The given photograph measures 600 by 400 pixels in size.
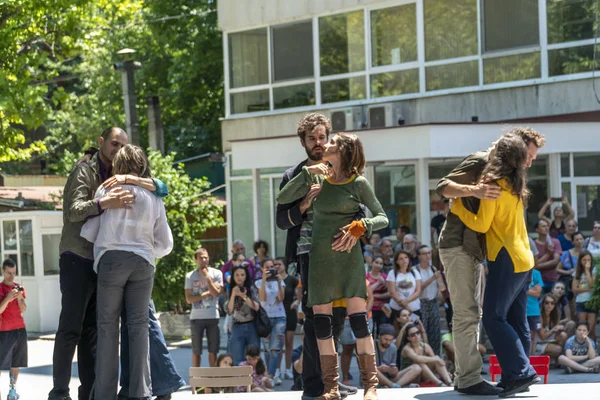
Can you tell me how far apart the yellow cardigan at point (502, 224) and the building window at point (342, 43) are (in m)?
16.5

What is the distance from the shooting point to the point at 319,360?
7492mm

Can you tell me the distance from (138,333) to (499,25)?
16.0 metres

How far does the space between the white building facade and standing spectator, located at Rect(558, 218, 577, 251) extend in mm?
2911

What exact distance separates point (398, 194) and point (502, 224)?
51.1 feet

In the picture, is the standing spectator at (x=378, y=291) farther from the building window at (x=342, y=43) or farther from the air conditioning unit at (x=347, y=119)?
the building window at (x=342, y=43)

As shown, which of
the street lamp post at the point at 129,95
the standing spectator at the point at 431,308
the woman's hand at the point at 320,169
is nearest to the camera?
the woman's hand at the point at 320,169

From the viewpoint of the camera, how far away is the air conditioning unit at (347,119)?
2328 centimetres

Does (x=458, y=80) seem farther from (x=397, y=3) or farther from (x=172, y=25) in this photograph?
(x=172, y=25)

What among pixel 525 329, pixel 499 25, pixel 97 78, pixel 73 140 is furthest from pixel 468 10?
pixel 73 140

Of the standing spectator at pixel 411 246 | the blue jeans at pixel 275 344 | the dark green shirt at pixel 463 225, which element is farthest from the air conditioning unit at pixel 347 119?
the dark green shirt at pixel 463 225

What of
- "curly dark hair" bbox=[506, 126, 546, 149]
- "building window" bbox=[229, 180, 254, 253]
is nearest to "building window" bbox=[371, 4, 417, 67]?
"building window" bbox=[229, 180, 254, 253]

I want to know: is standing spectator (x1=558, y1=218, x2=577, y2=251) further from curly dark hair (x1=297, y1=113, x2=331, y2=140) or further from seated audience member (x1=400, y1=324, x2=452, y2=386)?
curly dark hair (x1=297, y1=113, x2=331, y2=140)

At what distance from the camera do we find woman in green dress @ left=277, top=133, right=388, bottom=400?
707 cm

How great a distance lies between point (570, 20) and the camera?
20.8 m
